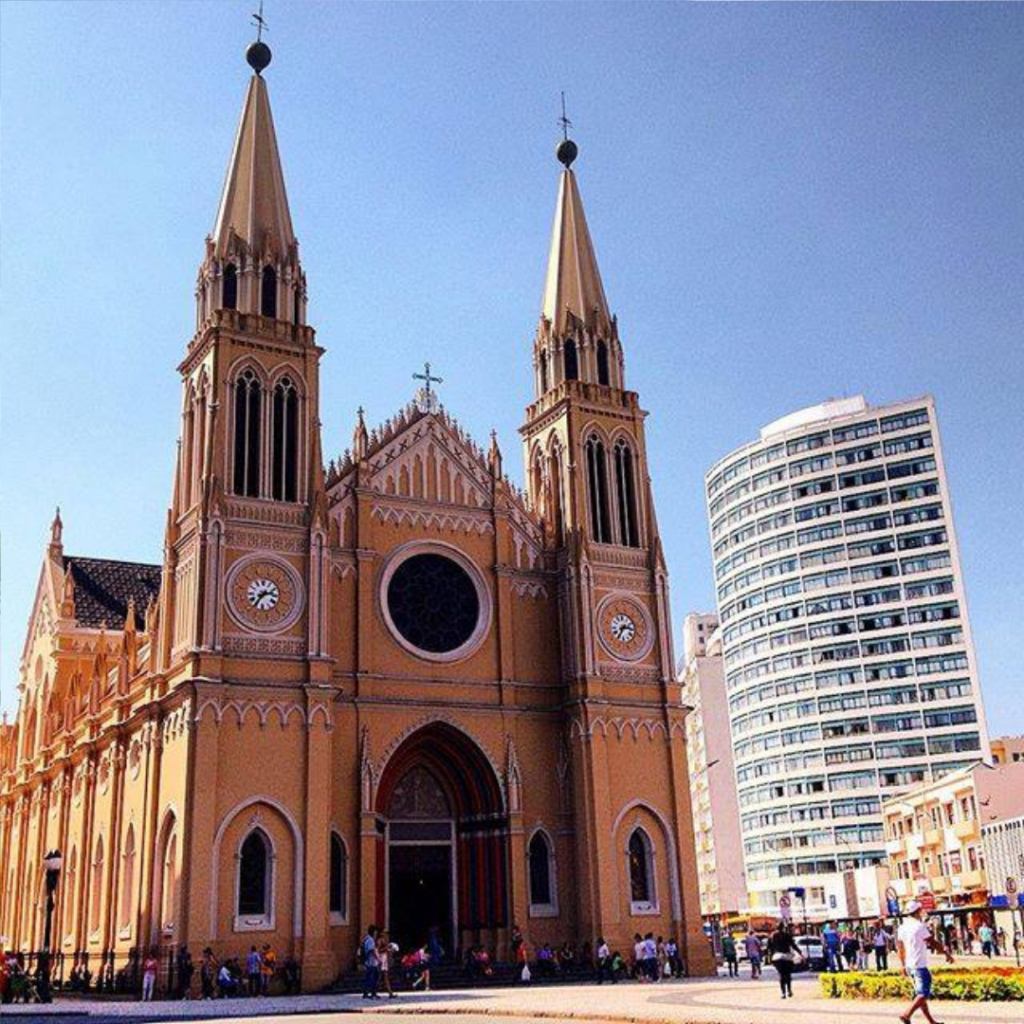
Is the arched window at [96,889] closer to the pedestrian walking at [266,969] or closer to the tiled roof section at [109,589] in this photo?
the pedestrian walking at [266,969]

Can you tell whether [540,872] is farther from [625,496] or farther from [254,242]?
[254,242]

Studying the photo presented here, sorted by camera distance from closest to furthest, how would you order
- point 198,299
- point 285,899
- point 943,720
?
point 285,899 < point 198,299 < point 943,720

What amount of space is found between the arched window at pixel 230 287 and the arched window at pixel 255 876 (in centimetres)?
1791

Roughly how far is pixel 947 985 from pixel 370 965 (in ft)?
52.6

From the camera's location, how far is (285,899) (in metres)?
36.8

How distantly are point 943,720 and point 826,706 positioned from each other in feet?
27.9

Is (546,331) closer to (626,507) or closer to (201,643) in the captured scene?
(626,507)

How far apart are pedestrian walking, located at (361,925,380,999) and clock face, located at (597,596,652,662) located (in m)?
13.8

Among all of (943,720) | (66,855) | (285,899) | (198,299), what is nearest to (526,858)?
(285,899)

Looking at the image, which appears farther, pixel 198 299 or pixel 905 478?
pixel 905 478

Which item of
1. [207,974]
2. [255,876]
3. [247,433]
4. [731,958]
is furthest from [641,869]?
[247,433]

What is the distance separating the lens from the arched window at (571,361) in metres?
49.9

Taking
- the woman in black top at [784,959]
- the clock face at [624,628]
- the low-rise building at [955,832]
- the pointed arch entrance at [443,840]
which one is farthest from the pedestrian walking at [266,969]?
the low-rise building at [955,832]

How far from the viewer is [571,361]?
50.1 m
